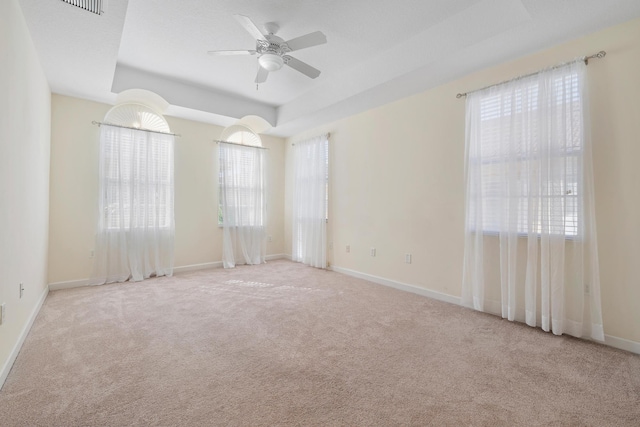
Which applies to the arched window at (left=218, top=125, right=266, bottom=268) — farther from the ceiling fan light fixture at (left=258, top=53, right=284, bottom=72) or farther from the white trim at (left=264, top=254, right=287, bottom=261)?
the ceiling fan light fixture at (left=258, top=53, right=284, bottom=72)

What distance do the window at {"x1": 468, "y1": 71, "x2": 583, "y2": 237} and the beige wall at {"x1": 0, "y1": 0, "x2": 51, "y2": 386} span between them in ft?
13.2

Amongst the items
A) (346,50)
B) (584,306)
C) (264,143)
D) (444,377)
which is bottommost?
(444,377)

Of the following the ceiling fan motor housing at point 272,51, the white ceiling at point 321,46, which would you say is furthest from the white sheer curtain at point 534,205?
the ceiling fan motor housing at point 272,51

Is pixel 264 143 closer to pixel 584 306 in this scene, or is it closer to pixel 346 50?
pixel 346 50

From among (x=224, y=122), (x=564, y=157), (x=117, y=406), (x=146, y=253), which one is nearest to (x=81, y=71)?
(x=224, y=122)

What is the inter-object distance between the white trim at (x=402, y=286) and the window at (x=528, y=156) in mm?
976

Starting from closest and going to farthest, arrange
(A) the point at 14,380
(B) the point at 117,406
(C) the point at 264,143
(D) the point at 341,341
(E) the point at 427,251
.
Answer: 1. (B) the point at 117,406
2. (A) the point at 14,380
3. (D) the point at 341,341
4. (E) the point at 427,251
5. (C) the point at 264,143

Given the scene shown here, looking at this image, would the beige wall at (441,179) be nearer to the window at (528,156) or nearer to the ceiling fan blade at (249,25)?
the window at (528,156)

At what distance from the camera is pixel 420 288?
12.7 ft

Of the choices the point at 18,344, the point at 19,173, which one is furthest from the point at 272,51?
the point at 18,344

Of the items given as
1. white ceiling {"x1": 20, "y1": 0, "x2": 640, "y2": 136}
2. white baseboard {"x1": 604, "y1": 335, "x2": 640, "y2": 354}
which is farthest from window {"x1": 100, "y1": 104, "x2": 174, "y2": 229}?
white baseboard {"x1": 604, "y1": 335, "x2": 640, "y2": 354}

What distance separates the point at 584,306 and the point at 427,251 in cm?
159

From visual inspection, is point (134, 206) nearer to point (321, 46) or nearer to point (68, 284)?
point (68, 284)

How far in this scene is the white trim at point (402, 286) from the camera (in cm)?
357
